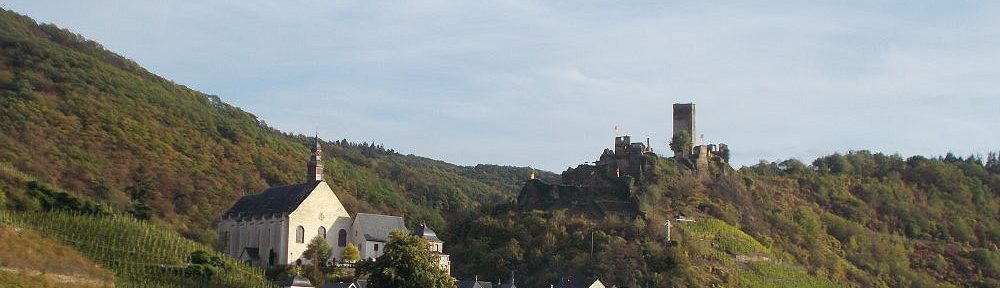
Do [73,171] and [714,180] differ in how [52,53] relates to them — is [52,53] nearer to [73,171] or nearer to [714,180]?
[73,171]

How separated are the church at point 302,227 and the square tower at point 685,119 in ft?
105

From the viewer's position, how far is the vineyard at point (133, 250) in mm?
67938

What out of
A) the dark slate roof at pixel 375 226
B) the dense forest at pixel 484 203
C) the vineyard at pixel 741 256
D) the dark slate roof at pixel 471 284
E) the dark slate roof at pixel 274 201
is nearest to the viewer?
the dark slate roof at pixel 471 284

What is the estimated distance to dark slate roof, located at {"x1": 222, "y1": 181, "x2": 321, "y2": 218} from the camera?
297ft

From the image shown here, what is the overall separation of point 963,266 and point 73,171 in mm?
62894

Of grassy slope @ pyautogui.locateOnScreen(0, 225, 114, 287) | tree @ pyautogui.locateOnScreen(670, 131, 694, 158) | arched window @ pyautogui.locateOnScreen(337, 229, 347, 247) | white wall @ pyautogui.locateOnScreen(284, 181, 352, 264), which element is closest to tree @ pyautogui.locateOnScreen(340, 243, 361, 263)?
white wall @ pyautogui.locateOnScreen(284, 181, 352, 264)

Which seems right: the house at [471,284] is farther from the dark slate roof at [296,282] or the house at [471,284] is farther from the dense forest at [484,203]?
the dense forest at [484,203]

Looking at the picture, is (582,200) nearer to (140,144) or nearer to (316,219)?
(316,219)

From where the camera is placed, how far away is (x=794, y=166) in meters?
141

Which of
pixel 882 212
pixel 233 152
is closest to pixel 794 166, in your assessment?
pixel 882 212

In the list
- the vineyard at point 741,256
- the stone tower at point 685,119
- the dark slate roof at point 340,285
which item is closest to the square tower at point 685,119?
the stone tower at point 685,119

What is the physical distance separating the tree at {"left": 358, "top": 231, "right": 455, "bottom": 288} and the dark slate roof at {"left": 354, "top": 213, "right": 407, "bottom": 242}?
49.5 ft

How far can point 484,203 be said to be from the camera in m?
123

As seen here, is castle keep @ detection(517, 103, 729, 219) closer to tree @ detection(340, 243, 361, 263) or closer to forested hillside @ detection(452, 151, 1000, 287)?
forested hillside @ detection(452, 151, 1000, 287)
